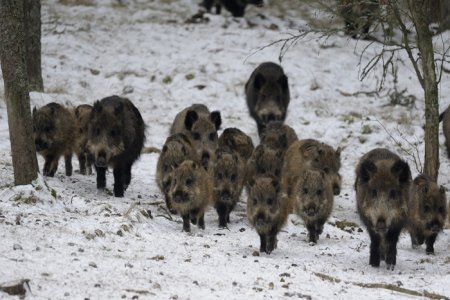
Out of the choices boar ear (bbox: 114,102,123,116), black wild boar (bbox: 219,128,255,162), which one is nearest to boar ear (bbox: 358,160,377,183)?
black wild boar (bbox: 219,128,255,162)

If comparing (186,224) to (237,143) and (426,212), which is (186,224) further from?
(426,212)

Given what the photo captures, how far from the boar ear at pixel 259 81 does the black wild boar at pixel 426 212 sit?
6.74m

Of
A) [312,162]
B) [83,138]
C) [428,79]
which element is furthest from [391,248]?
[83,138]

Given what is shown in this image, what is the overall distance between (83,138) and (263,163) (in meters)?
3.20

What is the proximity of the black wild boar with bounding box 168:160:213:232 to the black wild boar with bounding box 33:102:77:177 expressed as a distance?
8.46ft

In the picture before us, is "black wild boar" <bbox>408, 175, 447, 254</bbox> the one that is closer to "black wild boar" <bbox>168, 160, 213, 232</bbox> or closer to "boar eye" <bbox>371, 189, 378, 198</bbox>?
"boar eye" <bbox>371, 189, 378, 198</bbox>

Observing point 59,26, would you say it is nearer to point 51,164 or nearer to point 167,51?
point 167,51

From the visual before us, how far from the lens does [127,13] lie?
26.3 metres

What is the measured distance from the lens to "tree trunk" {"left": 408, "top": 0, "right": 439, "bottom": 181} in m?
12.7

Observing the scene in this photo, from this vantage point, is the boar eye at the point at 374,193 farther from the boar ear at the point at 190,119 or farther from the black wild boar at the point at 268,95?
the black wild boar at the point at 268,95

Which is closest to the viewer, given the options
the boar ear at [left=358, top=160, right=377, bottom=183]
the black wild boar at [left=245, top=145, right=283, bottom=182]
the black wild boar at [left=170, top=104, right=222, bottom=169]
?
the boar ear at [left=358, top=160, right=377, bottom=183]

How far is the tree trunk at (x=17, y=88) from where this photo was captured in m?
9.30

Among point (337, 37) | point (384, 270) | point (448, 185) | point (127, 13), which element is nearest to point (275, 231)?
point (384, 270)

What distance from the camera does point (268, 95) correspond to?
1742 cm
